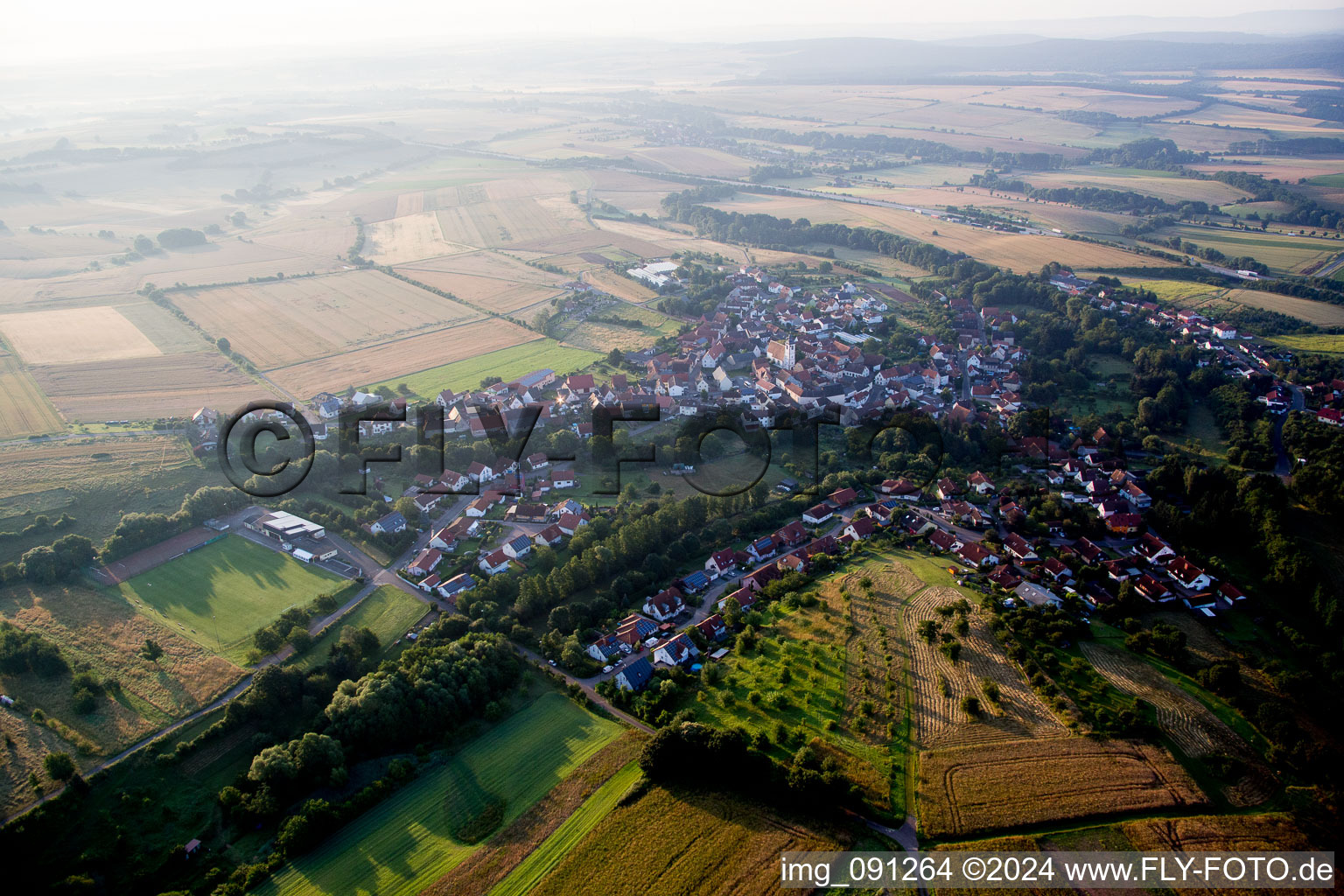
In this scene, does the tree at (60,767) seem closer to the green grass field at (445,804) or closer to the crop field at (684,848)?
the green grass field at (445,804)

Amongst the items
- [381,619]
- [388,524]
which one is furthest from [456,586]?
[388,524]

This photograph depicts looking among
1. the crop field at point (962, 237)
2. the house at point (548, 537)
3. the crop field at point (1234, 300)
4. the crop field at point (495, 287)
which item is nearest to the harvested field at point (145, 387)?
the crop field at point (495, 287)

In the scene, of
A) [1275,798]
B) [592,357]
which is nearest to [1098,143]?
[592,357]

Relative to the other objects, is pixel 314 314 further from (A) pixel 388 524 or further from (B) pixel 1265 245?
(B) pixel 1265 245

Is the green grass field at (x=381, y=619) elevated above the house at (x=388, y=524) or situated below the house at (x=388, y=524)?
below

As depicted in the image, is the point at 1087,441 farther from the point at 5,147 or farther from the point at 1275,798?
the point at 5,147
